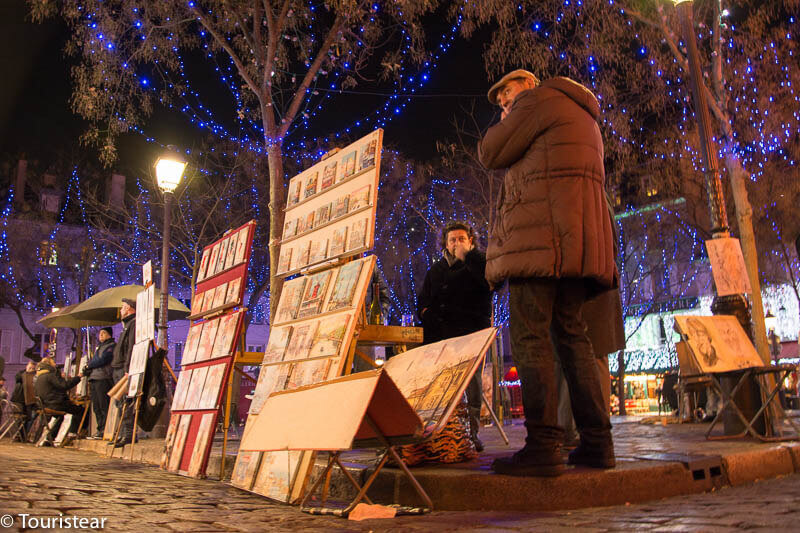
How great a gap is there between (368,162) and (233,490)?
9.58ft

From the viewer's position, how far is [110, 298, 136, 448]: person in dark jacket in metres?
9.39

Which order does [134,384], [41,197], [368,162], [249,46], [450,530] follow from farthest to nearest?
[41,197] < [249,46] < [134,384] < [368,162] < [450,530]

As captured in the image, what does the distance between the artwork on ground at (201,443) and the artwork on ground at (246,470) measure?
779 mm

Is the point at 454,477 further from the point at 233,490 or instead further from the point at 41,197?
the point at 41,197

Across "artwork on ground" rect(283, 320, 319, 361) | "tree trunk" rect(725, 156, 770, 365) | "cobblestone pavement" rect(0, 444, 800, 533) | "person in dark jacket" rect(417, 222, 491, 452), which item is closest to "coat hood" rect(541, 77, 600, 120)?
"person in dark jacket" rect(417, 222, 491, 452)

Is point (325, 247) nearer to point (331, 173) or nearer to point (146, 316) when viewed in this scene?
point (331, 173)

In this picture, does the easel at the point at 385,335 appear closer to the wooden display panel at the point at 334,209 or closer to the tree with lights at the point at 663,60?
the wooden display panel at the point at 334,209

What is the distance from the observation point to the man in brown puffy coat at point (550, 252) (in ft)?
11.8

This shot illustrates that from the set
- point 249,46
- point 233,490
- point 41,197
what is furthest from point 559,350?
point 41,197

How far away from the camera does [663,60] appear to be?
14.5m

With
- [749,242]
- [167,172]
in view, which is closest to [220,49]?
[167,172]

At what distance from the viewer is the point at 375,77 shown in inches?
Result: 571

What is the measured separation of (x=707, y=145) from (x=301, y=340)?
19.4 feet

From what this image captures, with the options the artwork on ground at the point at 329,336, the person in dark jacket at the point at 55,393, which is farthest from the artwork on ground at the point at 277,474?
the person in dark jacket at the point at 55,393
